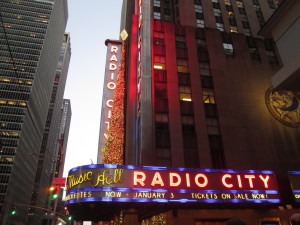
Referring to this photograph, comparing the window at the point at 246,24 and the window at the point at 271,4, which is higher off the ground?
the window at the point at 271,4

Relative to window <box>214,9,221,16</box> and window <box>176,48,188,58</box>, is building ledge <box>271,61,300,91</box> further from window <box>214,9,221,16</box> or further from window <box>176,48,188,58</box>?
window <box>214,9,221,16</box>

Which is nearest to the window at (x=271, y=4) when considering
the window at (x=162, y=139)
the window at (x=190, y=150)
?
the window at (x=190, y=150)

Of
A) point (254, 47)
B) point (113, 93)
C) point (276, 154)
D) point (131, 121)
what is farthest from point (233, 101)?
point (113, 93)

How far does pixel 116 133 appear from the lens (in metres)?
43.5

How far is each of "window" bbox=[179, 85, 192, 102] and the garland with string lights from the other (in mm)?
16048

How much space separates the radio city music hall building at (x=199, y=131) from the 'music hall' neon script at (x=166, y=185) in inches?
2.9

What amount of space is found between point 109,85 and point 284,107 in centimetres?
2912

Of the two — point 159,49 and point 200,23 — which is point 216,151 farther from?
point 200,23

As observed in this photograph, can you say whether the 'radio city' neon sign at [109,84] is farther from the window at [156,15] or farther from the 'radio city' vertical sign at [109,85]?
the window at [156,15]

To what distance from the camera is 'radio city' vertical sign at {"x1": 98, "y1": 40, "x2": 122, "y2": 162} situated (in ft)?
147

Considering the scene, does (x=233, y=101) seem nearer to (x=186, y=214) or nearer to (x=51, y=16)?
(x=186, y=214)

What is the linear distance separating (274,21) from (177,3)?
2870 centimetres

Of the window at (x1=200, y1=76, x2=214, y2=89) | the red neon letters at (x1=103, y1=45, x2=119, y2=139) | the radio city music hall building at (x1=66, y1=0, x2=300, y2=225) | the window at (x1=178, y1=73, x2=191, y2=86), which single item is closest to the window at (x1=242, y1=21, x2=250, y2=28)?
the radio city music hall building at (x1=66, y1=0, x2=300, y2=225)

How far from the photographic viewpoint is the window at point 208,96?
3138 centimetres
